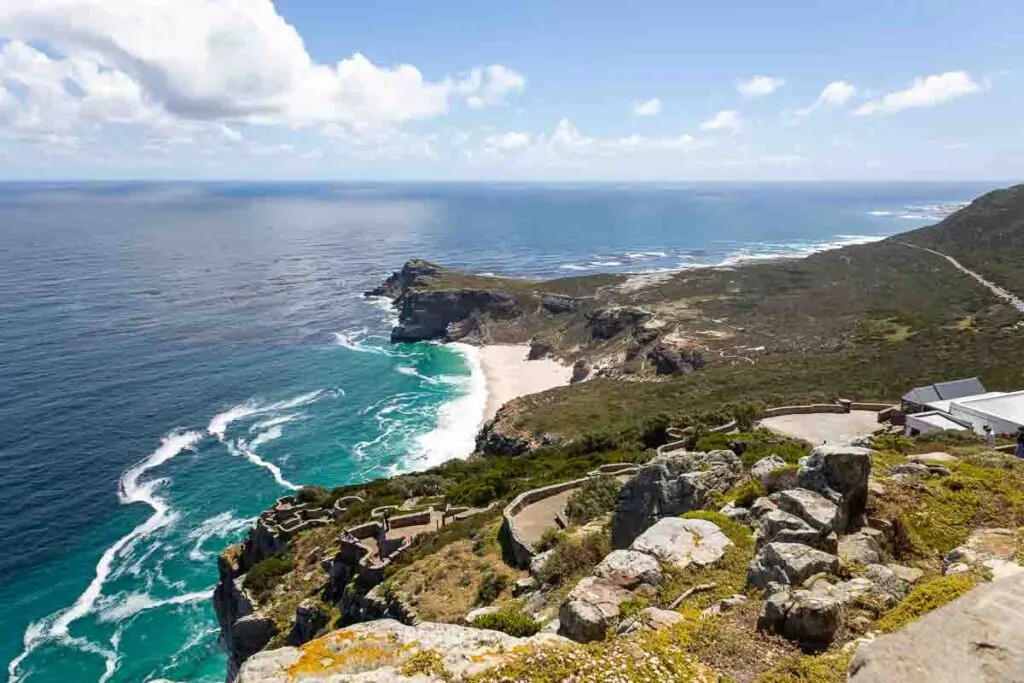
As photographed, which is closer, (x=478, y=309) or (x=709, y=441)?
(x=709, y=441)

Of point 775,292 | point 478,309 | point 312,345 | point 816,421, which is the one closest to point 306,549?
point 816,421

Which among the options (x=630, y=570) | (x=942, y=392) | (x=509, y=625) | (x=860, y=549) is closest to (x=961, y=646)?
(x=860, y=549)

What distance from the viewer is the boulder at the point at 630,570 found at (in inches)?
456

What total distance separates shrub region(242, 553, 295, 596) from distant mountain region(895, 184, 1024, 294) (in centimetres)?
8870

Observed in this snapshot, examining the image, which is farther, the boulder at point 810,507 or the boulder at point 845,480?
the boulder at point 845,480

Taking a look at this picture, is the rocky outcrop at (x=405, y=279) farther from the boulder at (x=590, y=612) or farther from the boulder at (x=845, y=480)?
the boulder at (x=590, y=612)

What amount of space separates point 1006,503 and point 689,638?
895 centimetres

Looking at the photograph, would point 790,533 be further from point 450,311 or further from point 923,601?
point 450,311

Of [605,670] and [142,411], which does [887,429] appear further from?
[142,411]

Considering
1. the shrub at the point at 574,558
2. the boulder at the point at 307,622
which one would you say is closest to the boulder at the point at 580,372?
the boulder at the point at 307,622

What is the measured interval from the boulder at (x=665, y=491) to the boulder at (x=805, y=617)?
7.93 m

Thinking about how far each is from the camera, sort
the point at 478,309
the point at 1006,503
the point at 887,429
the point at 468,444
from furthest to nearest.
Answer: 1. the point at 478,309
2. the point at 468,444
3. the point at 887,429
4. the point at 1006,503

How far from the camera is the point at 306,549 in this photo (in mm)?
33688

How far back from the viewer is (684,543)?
42.4 ft
